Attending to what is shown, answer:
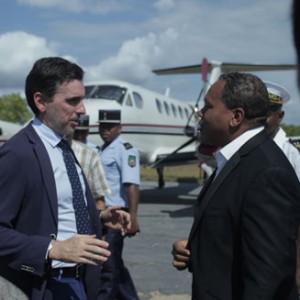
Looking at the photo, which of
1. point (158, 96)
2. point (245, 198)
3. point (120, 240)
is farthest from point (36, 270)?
point (158, 96)

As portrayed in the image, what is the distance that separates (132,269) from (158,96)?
13.0 metres

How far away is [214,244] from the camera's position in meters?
2.59

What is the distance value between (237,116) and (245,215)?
50cm

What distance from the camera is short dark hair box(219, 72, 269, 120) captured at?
2768 mm

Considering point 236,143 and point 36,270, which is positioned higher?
point 236,143

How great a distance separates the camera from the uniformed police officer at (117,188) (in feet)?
20.9

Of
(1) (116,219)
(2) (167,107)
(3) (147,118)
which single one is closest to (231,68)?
(2) (167,107)

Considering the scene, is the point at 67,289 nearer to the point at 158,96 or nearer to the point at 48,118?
the point at 48,118

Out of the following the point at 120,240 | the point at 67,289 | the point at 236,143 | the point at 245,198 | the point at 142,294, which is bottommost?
the point at 142,294

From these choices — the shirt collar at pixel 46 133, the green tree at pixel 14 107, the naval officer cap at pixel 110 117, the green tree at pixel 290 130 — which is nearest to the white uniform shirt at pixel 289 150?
the shirt collar at pixel 46 133

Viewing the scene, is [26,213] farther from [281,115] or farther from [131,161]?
[131,161]

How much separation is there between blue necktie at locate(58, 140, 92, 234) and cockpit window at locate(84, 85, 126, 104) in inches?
597

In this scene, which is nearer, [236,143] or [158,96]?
[236,143]

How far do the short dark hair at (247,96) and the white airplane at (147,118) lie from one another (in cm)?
1411
